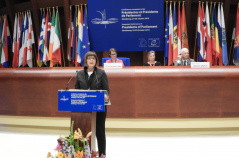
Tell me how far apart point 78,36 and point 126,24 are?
118 centimetres

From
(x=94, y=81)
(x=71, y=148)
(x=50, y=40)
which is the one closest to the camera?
(x=71, y=148)

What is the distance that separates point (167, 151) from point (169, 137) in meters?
0.54

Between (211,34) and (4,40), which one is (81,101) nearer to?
(211,34)

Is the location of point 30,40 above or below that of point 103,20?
below

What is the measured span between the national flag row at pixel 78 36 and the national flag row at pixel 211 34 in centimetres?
266

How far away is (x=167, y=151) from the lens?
120 inches

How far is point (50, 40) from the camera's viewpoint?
6.19 metres

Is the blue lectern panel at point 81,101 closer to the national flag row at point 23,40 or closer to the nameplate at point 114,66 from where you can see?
the nameplate at point 114,66

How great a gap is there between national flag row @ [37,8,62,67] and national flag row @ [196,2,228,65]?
3.34 meters

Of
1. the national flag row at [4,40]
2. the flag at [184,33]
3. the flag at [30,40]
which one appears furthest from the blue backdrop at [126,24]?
the national flag row at [4,40]

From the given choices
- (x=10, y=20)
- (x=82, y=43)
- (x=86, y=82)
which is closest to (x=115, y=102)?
(x=86, y=82)

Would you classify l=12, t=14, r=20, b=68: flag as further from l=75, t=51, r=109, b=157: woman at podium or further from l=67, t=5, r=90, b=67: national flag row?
l=75, t=51, r=109, b=157: woman at podium

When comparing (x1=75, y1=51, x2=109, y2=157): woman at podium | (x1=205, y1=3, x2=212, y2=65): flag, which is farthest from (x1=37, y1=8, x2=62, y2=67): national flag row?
(x1=75, y1=51, x2=109, y2=157): woman at podium

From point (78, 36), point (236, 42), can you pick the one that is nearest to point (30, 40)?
point (78, 36)
